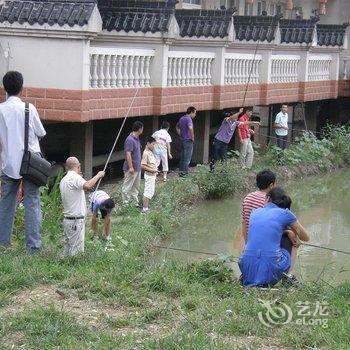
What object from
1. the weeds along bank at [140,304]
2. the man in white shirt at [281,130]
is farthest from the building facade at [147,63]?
the weeds along bank at [140,304]

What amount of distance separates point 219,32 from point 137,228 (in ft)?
24.0

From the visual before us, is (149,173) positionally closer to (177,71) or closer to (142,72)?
(142,72)

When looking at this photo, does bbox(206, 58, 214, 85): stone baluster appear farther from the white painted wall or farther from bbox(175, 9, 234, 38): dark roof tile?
the white painted wall

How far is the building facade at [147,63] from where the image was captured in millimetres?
13523

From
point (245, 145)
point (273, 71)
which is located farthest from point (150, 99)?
point (273, 71)

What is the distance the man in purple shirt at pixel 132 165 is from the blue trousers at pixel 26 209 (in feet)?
16.1

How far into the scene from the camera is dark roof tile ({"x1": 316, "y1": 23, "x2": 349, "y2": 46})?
24.3 m

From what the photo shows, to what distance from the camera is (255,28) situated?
20.6m

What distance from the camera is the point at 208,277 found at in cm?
830

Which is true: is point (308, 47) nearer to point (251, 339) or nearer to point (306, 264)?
point (306, 264)

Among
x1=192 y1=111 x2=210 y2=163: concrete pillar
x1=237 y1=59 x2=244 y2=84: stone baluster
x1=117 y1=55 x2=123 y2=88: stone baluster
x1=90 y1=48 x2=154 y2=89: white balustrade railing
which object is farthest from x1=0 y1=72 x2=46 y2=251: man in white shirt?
x1=237 y1=59 x2=244 y2=84: stone baluster

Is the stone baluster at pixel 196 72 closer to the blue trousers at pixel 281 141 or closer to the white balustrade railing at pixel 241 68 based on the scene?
the white balustrade railing at pixel 241 68

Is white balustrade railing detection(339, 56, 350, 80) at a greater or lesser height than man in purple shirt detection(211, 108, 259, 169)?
greater

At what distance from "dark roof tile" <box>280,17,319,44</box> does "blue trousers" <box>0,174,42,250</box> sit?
14.5m
